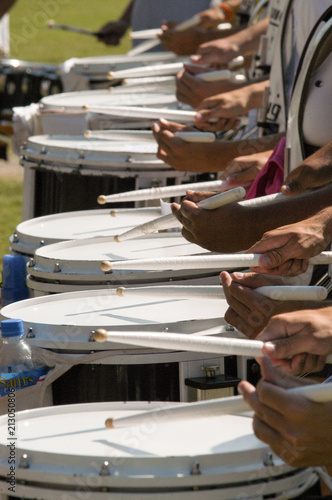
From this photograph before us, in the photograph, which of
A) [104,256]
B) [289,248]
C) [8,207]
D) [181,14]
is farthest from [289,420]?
[8,207]

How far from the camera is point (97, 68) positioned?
517cm

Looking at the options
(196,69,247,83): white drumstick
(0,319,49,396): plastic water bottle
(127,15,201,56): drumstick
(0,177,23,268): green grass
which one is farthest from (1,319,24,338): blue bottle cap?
(127,15,201,56): drumstick

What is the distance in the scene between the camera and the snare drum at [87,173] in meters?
2.96

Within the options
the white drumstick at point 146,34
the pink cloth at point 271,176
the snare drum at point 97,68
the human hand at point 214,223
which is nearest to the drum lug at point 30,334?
the human hand at point 214,223

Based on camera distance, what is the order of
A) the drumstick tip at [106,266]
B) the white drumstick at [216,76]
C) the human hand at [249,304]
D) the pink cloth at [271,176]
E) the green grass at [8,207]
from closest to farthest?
1. the human hand at [249,304]
2. the drumstick tip at [106,266]
3. the pink cloth at [271,176]
4. the white drumstick at [216,76]
5. the green grass at [8,207]

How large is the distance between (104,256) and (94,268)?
149 mm

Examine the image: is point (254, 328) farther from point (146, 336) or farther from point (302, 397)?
point (302, 397)

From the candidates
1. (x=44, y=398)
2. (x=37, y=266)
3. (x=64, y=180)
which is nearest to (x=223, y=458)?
(x=44, y=398)

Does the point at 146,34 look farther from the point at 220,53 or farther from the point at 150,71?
the point at 220,53

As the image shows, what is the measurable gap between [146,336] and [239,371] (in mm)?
427

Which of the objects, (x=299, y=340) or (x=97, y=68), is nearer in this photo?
(x=299, y=340)

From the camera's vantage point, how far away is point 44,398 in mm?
1766

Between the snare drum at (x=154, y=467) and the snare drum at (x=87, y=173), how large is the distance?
5.30ft

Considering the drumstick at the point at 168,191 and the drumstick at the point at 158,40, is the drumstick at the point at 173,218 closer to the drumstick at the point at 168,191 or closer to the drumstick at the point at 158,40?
the drumstick at the point at 168,191
